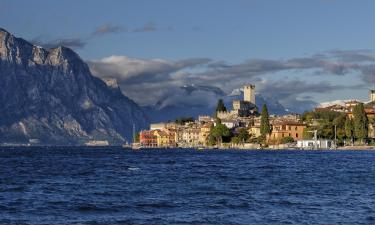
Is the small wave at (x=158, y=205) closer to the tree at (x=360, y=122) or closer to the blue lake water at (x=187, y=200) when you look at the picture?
the blue lake water at (x=187, y=200)

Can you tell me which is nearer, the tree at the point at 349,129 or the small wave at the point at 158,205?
the small wave at the point at 158,205

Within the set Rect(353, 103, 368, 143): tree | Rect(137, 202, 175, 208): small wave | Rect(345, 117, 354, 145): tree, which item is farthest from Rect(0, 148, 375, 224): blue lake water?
Rect(345, 117, 354, 145): tree

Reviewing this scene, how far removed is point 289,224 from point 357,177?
3470 centimetres

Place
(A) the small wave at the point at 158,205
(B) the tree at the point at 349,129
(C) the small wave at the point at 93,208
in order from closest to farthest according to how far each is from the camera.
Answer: (C) the small wave at the point at 93,208 < (A) the small wave at the point at 158,205 < (B) the tree at the point at 349,129

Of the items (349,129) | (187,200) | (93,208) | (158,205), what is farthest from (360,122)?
(93,208)

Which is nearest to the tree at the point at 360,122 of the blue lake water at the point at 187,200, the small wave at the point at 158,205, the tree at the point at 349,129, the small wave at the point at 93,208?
the tree at the point at 349,129

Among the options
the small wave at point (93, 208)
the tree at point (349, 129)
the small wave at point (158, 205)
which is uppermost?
the tree at point (349, 129)

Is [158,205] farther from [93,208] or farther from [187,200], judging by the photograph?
[93,208]

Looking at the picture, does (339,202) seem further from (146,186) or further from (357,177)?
(357,177)

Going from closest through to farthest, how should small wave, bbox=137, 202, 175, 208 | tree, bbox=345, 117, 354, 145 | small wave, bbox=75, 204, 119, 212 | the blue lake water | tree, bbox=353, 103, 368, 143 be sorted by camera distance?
the blue lake water < small wave, bbox=75, 204, 119, 212 < small wave, bbox=137, 202, 175, 208 < tree, bbox=353, 103, 368, 143 < tree, bbox=345, 117, 354, 145

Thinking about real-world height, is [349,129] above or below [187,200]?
above

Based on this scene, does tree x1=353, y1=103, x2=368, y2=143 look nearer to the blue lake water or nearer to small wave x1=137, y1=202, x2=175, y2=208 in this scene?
the blue lake water

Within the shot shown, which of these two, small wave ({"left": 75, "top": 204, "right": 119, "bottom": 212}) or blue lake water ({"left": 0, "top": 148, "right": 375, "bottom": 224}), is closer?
blue lake water ({"left": 0, "top": 148, "right": 375, "bottom": 224})

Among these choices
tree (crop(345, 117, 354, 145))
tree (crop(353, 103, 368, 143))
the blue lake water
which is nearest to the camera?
the blue lake water
